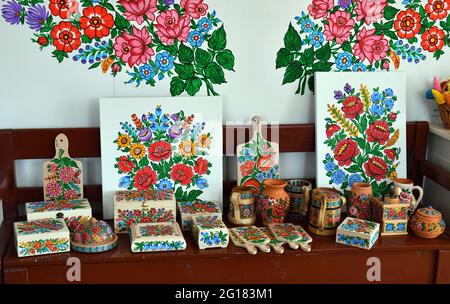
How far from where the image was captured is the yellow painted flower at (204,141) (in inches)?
95.5

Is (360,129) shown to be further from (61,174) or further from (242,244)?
(61,174)

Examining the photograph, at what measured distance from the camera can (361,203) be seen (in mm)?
2361

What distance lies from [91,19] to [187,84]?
0.44 metres

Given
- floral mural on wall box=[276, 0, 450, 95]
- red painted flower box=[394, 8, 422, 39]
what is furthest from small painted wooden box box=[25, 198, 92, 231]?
red painted flower box=[394, 8, 422, 39]

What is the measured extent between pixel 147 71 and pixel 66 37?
33 centimetres

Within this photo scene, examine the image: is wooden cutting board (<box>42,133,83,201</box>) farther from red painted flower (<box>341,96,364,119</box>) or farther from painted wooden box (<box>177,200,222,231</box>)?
red painted flower (<box>341,96,364,119</box>)

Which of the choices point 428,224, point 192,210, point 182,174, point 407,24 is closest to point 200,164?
point 182,174

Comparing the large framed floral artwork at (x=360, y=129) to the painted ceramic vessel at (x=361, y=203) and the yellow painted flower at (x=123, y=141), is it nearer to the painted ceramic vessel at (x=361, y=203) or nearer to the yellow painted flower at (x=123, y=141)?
the painted ceramic vessel at (x=361, y=203)

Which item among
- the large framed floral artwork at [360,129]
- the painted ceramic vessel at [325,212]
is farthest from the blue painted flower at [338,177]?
the painted ceramic vessel at [325,212]

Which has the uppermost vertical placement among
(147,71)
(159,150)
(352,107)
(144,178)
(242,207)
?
(147,71)

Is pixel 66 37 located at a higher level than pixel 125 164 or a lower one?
higher

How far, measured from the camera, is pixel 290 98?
97.8 inches
